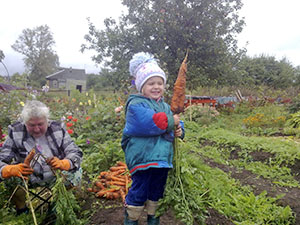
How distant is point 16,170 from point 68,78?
51236 millimetres

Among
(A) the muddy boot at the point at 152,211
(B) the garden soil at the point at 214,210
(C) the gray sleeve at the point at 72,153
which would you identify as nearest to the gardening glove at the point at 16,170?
(C) the gray sleeve at the point at 72,153

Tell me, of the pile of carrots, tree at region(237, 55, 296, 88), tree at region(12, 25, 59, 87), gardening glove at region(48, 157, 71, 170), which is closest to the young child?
gardening glove at region(48, 157, 71, 170)

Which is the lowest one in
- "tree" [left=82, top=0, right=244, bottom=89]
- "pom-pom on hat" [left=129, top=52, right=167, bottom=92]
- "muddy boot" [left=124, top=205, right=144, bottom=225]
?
"muddy boot" [left=124, top=205, right=144, bottom=225]

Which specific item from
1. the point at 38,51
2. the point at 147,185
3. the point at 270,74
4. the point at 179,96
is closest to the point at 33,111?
the point at 147,185

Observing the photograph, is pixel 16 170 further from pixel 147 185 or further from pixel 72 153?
pixel 147 185

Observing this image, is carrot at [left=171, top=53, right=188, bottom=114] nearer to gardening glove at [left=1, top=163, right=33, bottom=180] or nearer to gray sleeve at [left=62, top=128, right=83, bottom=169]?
gray sleeve at [left=62, top=128, right=83, bottom=169]

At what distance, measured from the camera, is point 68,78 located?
163ft

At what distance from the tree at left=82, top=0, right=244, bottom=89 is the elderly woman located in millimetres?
6595

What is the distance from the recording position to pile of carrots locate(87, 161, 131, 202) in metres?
2.94

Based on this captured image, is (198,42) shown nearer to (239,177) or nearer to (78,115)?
(78,115)

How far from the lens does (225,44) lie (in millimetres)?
9641

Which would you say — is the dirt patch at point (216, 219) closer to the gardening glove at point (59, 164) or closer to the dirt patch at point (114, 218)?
the dirt patch at point (114, 218)

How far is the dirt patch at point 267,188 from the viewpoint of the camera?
3.12 meters

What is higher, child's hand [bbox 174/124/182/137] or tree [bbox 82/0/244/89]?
tree [bbox 82/0/244/89]
